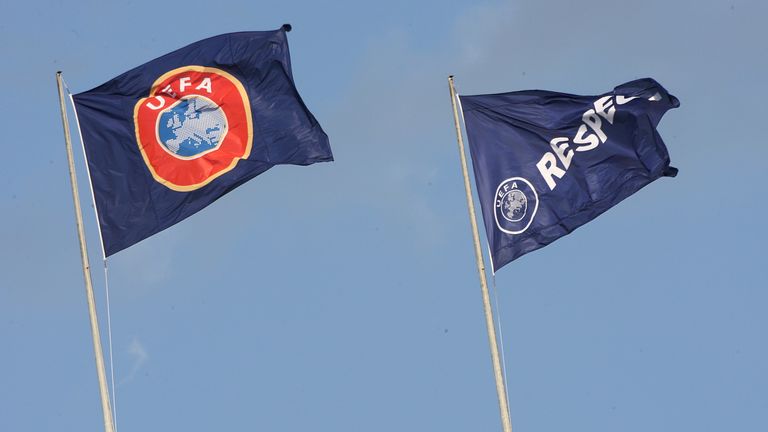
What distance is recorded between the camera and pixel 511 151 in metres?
49.1

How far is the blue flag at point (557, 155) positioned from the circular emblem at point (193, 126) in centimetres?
517

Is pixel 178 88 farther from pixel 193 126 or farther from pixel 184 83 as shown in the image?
pixel 193 126

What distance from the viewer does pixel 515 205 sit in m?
48.4

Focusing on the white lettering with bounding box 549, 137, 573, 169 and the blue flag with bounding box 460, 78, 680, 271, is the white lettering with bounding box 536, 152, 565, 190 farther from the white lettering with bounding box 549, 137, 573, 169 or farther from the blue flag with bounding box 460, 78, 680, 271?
the white lettering with bounding box 549, 137, 573, 169

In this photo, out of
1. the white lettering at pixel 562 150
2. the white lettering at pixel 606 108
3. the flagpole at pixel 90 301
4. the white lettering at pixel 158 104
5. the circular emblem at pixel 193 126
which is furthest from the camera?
the white lettering at pixel 606 108

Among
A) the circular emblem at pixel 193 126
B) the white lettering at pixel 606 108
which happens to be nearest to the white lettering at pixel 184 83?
the circular emblem at pixel 193 126

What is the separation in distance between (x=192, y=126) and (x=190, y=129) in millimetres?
101

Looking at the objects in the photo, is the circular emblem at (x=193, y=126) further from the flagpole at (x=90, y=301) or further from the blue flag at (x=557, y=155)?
the blue flag at (x=557, y=155)

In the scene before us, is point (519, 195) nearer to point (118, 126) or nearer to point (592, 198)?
point (592, 198)

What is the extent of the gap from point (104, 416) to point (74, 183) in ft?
16.9

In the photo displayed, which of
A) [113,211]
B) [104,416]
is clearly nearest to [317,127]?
[113,211]

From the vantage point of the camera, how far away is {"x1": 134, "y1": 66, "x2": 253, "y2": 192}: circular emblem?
157 ft

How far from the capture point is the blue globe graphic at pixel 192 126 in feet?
158

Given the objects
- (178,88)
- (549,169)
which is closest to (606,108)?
(549,169)
